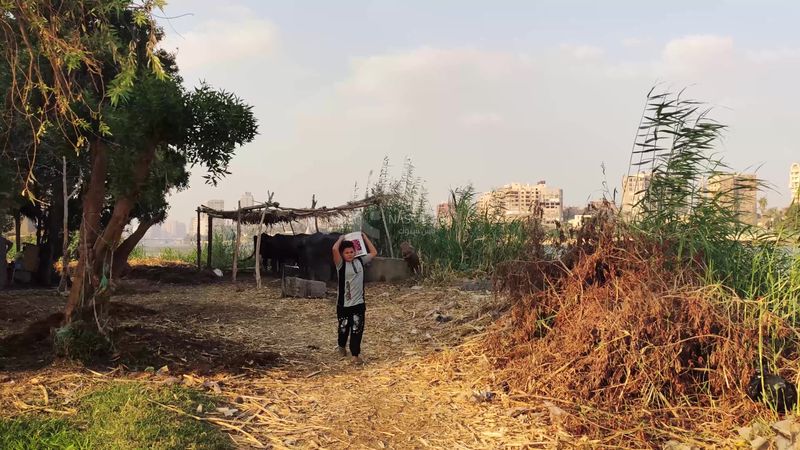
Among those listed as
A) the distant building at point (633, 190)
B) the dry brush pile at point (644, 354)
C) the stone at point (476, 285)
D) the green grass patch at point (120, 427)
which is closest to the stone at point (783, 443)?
the dry brush pile at point (644, 354)

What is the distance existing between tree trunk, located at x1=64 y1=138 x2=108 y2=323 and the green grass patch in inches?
71.2

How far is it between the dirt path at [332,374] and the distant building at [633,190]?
232 centimetres

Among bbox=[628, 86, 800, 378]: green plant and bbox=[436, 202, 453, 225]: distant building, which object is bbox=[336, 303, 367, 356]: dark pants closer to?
bbox=[628, 86, 800, 378]: green plant

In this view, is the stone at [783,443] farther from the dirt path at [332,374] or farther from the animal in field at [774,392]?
the dirt path at [332,374]

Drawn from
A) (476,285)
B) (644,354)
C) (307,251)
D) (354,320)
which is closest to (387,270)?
(307,251)

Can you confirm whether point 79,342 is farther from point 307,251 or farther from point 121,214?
point 307,251

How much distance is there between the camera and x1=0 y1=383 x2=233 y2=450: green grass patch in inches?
155

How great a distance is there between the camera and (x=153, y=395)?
4805 mm

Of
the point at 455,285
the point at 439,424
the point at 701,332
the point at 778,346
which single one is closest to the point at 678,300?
the point at 701,332

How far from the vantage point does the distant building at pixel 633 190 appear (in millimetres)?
6602

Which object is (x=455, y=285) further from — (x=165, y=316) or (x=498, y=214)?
(x=165, y=316)

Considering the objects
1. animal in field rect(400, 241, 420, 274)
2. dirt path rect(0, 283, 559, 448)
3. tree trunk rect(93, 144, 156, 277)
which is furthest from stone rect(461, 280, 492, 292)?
tree trunk rect(93, 144, 156, 277)

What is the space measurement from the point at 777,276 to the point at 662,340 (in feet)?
6.24

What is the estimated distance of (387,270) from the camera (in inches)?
559
